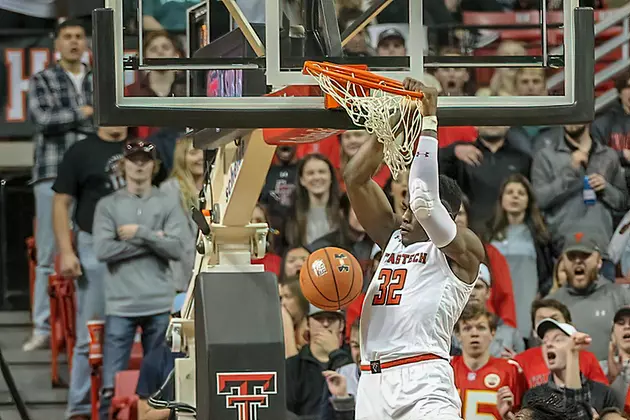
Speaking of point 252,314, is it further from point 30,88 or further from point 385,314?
point 30,88

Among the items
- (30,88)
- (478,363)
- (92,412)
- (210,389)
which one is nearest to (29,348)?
(92,412)

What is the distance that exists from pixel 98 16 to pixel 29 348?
16.7 ft

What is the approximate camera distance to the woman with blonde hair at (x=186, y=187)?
382 inches

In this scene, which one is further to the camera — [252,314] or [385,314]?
[252,314]

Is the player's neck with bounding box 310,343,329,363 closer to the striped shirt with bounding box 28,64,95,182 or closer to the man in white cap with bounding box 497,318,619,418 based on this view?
the man in white cap with bounding box 497,318,619,418

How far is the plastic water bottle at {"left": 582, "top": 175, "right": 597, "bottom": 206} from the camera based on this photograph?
9.64 m

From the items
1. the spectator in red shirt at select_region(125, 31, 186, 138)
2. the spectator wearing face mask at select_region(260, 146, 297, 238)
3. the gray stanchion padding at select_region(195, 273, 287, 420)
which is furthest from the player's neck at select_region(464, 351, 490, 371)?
the spectator in red shirt at select_region(125, 31, 186, 138)

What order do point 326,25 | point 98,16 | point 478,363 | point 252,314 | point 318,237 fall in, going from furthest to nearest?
1. point 318,237
2. point 478,363
3. point 252,314
4. point 326,25
5. point 98,16

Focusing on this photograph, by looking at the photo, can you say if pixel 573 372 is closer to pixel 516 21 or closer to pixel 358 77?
pixel 516 21

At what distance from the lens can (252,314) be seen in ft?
21.4

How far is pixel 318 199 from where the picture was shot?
972 cm

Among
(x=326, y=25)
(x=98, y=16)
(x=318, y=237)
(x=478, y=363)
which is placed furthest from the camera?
(x=318, y=237)

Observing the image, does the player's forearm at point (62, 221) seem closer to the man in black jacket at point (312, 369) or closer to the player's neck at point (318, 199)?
the player's neck at point (318, 199)

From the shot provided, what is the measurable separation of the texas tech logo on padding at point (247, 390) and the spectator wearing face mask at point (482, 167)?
11.8ft
